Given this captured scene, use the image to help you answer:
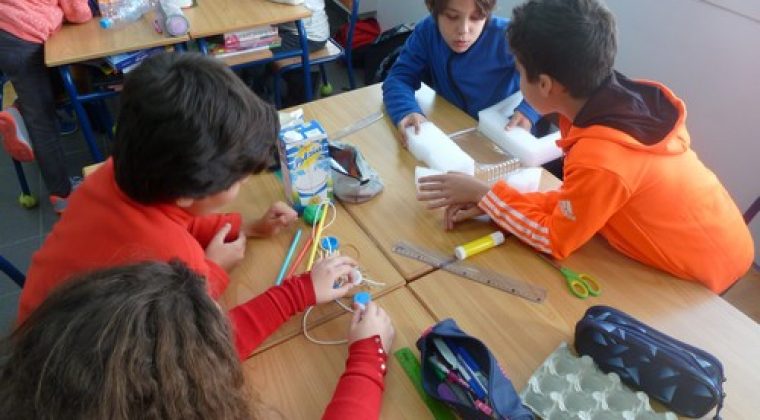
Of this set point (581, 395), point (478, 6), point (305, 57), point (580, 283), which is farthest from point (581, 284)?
point (305, 57)

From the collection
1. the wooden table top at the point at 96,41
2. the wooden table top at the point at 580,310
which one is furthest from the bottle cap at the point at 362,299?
the wooden table top at the point at 96,41

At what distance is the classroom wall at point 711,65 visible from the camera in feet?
5.98

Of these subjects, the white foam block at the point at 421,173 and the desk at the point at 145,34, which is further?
the desk at the point at 145,34

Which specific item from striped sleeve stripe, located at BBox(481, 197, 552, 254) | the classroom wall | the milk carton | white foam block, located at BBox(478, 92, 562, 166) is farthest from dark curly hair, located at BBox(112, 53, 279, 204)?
the classroom wall

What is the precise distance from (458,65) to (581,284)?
3.24 feet

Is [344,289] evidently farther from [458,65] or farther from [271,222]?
[458,65]

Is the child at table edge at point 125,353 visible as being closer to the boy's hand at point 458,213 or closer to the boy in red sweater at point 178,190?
the boy in red sweater at point 178,190

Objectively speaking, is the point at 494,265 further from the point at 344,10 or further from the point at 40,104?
the point at 344,10

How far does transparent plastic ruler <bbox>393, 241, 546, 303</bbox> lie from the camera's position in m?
1.07

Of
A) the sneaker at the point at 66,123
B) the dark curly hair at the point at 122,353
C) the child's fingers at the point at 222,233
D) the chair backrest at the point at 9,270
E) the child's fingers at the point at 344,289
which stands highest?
the dark curly hair at the point at 122,353

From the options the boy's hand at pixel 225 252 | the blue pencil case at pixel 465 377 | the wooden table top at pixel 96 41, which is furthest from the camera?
the wooden table top at pixel 96 41

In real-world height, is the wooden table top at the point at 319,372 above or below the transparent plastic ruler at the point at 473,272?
below

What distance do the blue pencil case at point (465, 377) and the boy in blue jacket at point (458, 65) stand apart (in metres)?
0.75

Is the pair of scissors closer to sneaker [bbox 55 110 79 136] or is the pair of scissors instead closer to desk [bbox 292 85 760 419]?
desk [bbox 292 85 760 419]
